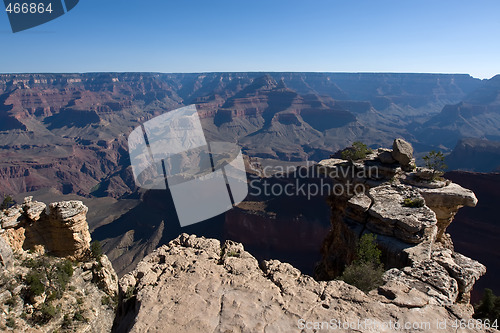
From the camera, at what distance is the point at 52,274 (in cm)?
1041

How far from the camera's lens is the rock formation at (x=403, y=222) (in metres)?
6.75

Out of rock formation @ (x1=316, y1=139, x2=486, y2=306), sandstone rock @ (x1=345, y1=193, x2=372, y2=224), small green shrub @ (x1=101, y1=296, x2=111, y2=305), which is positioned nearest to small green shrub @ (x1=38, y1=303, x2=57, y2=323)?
small green shrub @ (x1=101, y1=296, x2=111, y2=305)

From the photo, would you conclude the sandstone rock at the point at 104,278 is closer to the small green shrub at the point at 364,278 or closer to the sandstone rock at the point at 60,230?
the sandstone rock at the point at 60,230

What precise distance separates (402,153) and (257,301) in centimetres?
1048

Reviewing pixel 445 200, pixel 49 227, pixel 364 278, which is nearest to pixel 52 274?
pixel 49 227

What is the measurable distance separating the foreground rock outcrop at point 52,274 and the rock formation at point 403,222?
31.7ft

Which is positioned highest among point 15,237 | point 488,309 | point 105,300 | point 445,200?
point 445,200

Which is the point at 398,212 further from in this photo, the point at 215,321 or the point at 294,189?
the point at 294,189

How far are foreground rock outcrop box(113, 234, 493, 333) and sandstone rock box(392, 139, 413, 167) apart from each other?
6854mm

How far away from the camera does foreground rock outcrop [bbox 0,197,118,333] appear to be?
876 centimetres

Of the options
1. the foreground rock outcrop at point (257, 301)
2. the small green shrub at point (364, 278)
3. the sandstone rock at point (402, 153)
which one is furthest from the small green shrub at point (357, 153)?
the small green shrub at point (364, 278)

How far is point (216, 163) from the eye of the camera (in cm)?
5809

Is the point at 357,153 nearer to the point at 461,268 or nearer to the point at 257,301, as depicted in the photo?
the point at 461,268

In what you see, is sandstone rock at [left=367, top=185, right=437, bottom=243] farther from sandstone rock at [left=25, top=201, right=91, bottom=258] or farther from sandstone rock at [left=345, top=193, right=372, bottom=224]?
sandstone rock at [left=25, top=201, right=91, bottom=258]
